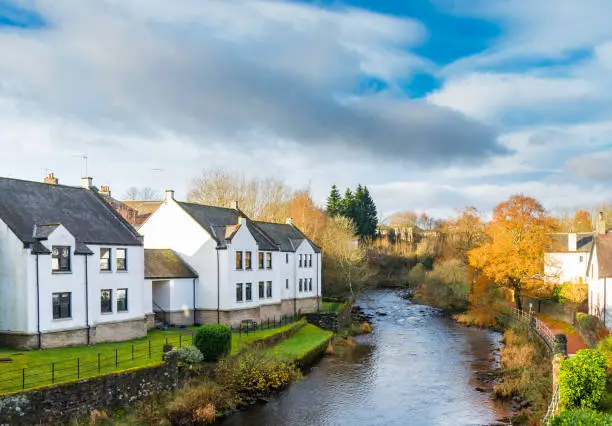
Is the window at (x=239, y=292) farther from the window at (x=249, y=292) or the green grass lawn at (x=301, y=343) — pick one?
the green grass lawn at (x=301, y=343)

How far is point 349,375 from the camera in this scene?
1371 inches

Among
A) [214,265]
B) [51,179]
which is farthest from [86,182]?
[214,265]

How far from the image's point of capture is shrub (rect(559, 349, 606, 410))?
1984cm

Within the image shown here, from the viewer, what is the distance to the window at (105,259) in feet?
111

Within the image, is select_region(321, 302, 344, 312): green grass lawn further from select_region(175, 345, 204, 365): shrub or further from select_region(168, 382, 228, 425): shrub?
select_region(168, 382, 228, 425): shrub

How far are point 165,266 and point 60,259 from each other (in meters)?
11.9

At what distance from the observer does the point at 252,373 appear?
30312 mm

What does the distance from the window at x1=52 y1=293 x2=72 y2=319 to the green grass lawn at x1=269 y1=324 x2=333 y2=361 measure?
487 inches

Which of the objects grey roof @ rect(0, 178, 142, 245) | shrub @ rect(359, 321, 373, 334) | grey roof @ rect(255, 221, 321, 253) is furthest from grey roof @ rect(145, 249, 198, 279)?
shrub @ rect(359, 321, 373, 334)

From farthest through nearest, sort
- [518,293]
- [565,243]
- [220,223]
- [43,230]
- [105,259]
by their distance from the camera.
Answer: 1. [565,243]
2. [518,293]
3. [220,223]
4. [105,259]
5. [43,230]

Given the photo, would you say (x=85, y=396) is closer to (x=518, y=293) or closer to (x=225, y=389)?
(x=225, y=389)

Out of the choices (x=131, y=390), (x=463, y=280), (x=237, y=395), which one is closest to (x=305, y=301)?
(x=463, y=280)

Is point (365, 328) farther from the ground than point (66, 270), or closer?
closer

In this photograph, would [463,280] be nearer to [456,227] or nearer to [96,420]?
[456,227]
